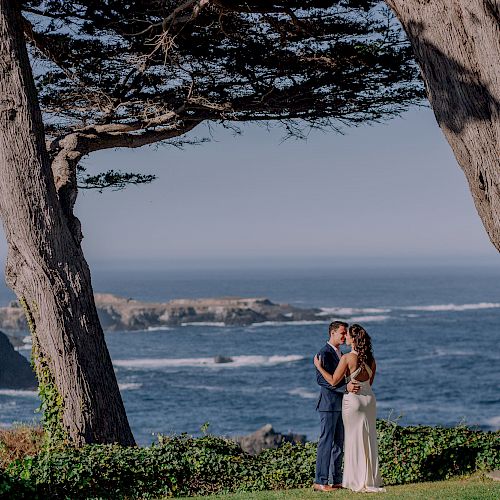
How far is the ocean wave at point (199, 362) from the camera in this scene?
55.8 m

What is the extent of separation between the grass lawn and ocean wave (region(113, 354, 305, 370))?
4643 centimetres

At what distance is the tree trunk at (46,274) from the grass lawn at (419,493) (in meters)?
2.58

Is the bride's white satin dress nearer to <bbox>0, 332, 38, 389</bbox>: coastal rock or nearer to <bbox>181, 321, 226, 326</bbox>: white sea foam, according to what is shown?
<bbox>0, 332, 38, 389</bbox>: coastal rock

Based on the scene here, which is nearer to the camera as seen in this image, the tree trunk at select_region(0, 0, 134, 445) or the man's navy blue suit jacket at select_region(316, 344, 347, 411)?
the man's navy blue suit jacket at select_region(316, 344, 347, 411)

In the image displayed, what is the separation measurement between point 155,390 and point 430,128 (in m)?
43.2

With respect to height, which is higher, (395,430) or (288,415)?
(395,430)

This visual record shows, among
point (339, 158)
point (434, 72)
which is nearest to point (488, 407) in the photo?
point (434, 72)

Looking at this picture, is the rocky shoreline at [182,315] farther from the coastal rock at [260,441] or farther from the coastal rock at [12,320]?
the coastal rock at [260,441]

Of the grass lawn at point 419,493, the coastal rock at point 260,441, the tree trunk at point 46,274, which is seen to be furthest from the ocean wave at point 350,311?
the grass lawn at point 419,493

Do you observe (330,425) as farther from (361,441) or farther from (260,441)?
(260,441)

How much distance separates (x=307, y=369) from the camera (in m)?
55.2

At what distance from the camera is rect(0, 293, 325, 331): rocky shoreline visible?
80.4 m

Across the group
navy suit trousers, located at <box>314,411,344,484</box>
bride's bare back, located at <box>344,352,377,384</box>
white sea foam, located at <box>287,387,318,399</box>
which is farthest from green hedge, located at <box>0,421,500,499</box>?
white sea foam, located at <box>287,387,318,399</box>

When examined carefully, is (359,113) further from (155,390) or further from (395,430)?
(155,390)
